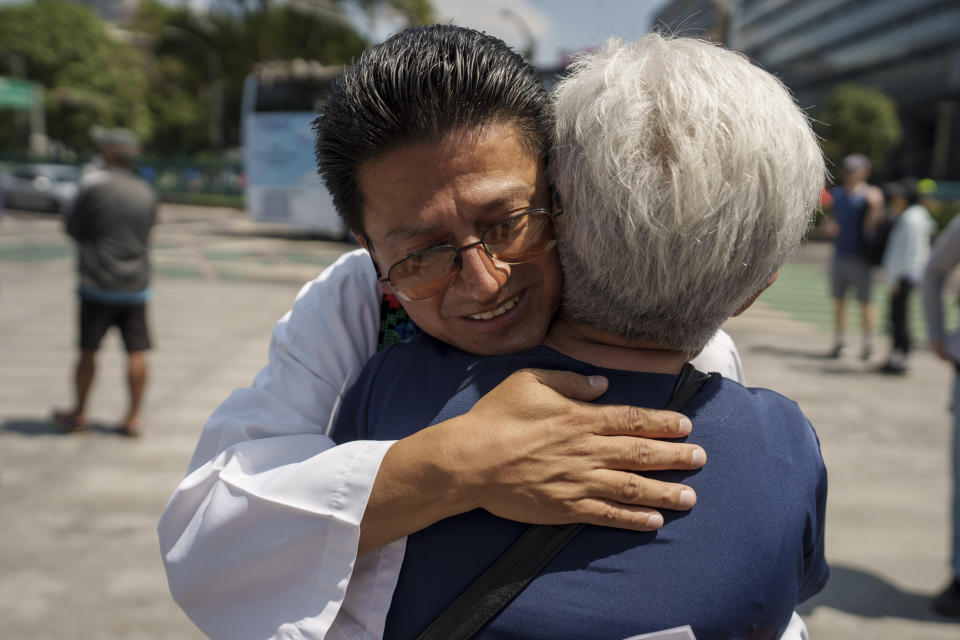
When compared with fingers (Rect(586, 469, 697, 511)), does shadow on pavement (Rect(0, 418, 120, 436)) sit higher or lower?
lower

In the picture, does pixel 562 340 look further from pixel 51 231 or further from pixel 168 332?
pixel 51 231

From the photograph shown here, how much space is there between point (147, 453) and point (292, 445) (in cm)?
419

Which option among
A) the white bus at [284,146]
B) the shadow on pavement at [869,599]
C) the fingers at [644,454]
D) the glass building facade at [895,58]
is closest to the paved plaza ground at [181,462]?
the shadow on pavement at [869,599]

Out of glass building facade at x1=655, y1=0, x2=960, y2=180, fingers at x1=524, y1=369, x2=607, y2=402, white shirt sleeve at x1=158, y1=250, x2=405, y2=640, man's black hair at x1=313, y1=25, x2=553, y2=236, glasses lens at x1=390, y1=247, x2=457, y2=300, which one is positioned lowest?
white shirt sleeve at x1=158, y1=250, x2=405, y2=640

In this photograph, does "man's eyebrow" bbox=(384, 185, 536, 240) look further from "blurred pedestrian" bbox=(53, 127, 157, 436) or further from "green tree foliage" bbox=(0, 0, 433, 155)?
"green tree foliage" bbox=(0, 0, 433, 155)

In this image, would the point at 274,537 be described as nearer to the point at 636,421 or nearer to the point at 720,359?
the point at 636,421

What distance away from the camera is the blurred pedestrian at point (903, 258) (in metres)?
7.46

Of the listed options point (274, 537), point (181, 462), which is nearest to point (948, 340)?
point (274, 537)

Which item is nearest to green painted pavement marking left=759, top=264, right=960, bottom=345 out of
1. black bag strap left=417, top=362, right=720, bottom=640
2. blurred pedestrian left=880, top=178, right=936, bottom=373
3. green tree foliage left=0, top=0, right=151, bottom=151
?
blurred pedestrian left=880, top=178, right=936, bottom=373

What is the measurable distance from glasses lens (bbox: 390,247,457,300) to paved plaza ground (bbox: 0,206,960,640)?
58 cm

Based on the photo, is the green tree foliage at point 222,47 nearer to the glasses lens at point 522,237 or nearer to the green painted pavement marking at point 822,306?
the green painted pavement marking at point 822,306

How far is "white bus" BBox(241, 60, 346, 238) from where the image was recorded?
15500 millimetres

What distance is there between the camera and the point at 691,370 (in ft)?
3.54

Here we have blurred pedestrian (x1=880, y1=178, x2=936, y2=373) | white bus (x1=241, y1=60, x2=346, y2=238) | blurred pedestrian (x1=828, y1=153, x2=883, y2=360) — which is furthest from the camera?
white bus (x1=241, y1=60, x2=346, y2=238)
